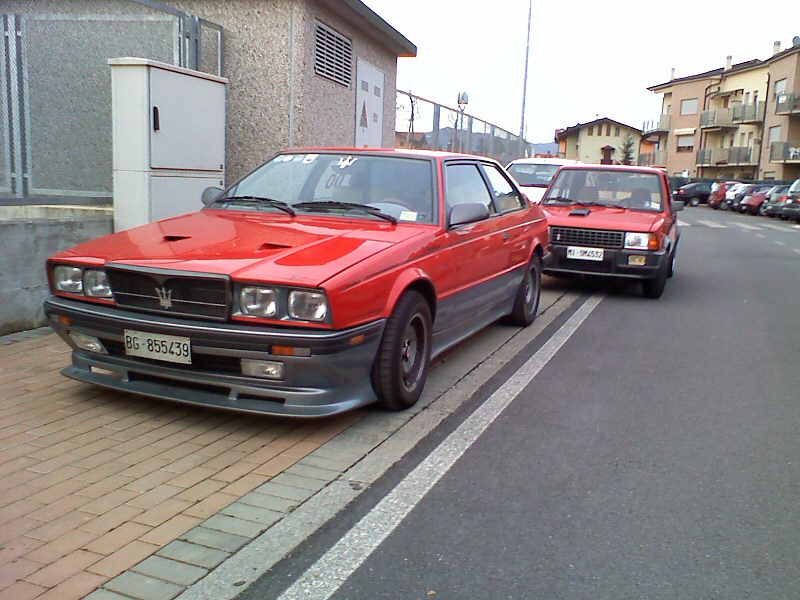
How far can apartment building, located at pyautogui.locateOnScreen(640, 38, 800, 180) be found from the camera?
173 feet

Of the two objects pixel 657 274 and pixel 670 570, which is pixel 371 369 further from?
pixel 657 274

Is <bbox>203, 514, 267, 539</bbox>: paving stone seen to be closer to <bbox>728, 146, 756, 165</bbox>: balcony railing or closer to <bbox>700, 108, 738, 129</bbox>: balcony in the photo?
<bbox>728, 146, 756, 165</bbox>: balcony railing

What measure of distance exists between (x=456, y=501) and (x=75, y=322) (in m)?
2.47

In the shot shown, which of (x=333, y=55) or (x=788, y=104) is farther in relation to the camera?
(x=788, y=104)

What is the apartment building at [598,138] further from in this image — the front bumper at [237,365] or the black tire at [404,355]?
Answer: the front bumper at [237,365]

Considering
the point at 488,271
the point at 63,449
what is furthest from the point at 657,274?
the point at 63,449

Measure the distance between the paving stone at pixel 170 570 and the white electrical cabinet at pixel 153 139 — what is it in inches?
196

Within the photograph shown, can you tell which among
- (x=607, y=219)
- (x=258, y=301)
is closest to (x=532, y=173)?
(x=607, y=219)

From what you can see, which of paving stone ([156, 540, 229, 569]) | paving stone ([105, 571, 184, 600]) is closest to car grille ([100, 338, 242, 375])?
paving stone ([156, 540, 229, 569])

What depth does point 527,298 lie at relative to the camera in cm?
765

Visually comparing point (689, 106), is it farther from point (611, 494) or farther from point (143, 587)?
point (143, 587)

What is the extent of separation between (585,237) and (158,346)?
21.5 ft

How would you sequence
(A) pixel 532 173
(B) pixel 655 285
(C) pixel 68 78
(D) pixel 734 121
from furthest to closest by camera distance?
(D) pixel 734 121 → (A) pixel 532 173 → (B) pixel 655 285 → (C) pixel 68 78

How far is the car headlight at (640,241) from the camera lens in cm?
941
